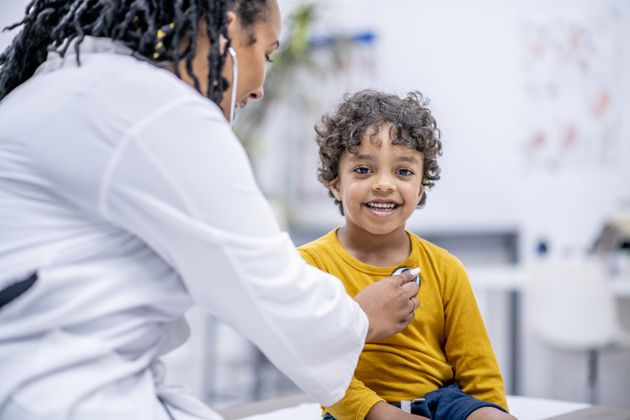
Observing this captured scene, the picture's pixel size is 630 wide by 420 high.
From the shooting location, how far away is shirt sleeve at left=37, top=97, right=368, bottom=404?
3.08 feet

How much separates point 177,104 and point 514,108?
421cm

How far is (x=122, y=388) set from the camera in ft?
3.30

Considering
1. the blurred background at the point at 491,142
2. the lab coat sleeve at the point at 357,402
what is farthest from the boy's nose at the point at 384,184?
the blurred background at the point at 491,142

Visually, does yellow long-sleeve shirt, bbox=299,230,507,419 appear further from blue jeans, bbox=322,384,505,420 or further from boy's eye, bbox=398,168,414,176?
boy's eye, bbox=398,168,414,176

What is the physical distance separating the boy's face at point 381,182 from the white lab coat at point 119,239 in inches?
19.0

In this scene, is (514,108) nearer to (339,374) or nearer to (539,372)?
(539,372)

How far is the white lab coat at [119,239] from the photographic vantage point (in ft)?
3.09

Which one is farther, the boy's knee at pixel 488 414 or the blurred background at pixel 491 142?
the blurred background at pixel 491 142

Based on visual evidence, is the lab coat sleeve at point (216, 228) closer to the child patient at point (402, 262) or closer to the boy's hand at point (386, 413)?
the boy's hand at point (386, 413)

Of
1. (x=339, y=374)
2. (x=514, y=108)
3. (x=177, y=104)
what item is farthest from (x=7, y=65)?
(x=514, y=108)

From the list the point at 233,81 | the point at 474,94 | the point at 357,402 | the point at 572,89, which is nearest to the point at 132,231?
the point at 233,81

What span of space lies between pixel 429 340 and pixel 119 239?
75 cm

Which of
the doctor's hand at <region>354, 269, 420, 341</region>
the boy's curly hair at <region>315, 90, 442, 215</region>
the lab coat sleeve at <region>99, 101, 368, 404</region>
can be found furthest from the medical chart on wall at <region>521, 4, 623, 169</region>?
the lab coat sleeve at <region>99, 101, 368, 404</region>

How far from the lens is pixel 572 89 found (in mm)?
5156
